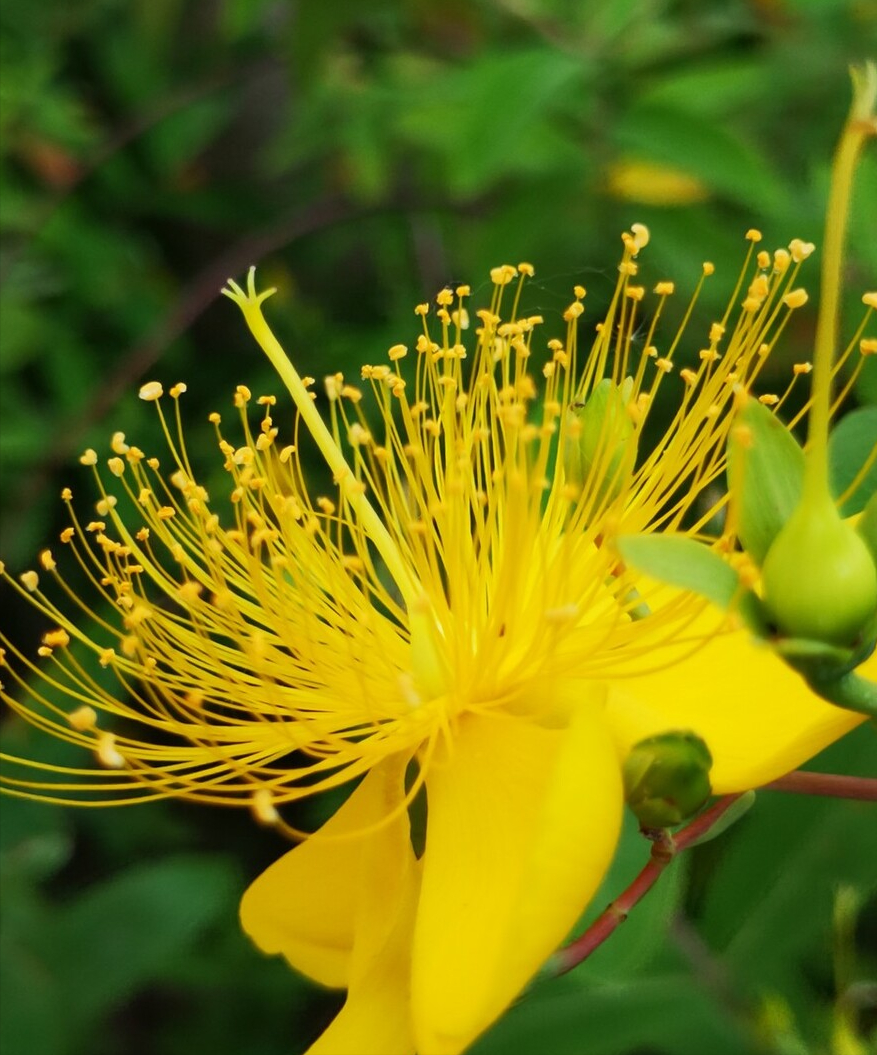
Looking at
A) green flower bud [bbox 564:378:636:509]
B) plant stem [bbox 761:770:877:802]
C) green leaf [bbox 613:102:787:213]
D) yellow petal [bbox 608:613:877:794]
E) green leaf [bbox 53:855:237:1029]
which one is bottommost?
green leaf [bbox 53:855:237:1029]

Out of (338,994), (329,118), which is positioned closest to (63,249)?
(329,118)

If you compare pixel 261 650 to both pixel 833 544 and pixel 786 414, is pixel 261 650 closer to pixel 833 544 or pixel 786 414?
→ pixel 833 544

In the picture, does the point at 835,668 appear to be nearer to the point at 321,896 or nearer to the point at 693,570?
the point at 693,570

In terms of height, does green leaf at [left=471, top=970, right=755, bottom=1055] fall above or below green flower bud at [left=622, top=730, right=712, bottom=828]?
below

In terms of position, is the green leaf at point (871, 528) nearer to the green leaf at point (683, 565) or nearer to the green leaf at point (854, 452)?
the green leaf at point (683, 565)

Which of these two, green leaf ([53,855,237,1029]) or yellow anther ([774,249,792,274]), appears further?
green leaf ([53,855,237,1029])

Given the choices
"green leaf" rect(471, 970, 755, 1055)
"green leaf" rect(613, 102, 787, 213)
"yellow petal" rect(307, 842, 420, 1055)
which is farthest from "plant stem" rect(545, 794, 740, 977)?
"green leaf" rect(613, 102, 787, 213)

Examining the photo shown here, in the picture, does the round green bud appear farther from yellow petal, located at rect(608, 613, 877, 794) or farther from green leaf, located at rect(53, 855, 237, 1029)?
green leaf, located at rect(53, 855, 237, 1029)
